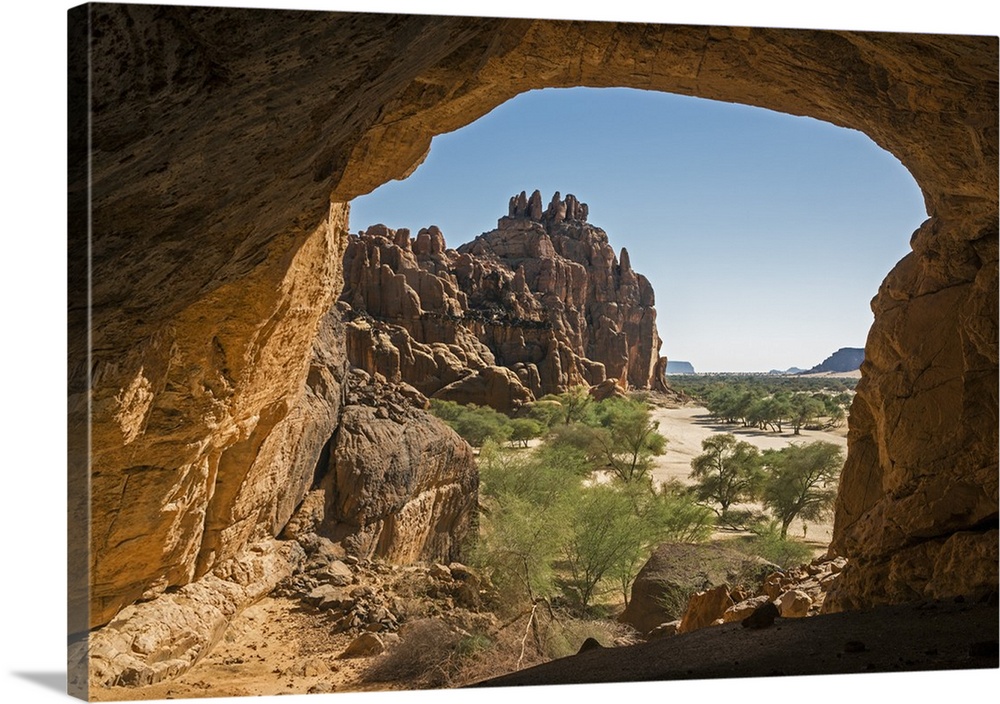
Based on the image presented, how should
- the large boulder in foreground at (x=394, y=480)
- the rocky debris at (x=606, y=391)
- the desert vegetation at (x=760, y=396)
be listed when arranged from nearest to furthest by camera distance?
the desert vegetation at (x=760, y=396)
the rocky debris at (x=606, y=391)
the large boulder in foreground at (x=394, y=480)

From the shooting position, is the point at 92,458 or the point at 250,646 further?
the point at 250,646

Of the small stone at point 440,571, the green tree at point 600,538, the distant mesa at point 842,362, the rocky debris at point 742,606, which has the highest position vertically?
the distant mesa at point 842,362

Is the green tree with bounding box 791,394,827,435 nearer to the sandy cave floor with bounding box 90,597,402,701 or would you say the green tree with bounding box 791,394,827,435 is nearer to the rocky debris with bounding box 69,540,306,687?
the sandy cave floor with bounding box 90,597,402,701

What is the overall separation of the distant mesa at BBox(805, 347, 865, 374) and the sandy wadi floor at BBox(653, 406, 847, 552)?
0.60 m

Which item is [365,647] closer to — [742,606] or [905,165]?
[742,606]

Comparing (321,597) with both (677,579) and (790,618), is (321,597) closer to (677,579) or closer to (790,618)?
(677,579)

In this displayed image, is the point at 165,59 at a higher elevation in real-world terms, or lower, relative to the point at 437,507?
higher

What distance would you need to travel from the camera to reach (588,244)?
679cm

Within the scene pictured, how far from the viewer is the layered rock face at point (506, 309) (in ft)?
22.3

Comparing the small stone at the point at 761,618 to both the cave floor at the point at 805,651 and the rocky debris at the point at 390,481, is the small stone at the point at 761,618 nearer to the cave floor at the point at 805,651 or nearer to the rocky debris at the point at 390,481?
the cave floor at the point at 805,651

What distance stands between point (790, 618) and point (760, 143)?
354cm

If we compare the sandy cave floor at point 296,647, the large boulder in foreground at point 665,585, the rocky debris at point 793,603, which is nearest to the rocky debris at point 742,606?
the rocky debris at point 793,603

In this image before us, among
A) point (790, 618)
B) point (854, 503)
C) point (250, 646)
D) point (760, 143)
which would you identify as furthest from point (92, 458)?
point (854, 503)

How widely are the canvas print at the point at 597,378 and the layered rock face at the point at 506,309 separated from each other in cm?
4
